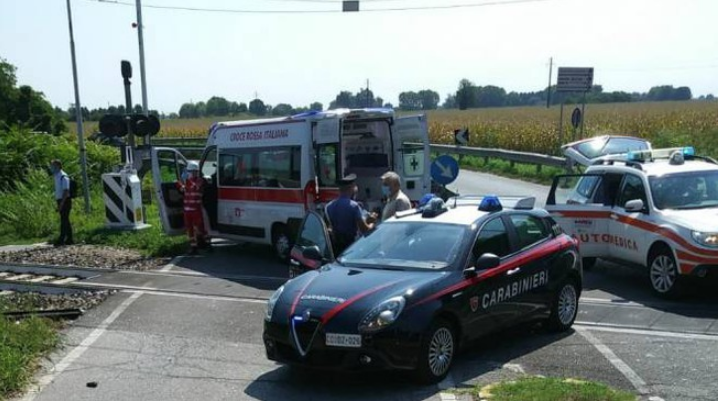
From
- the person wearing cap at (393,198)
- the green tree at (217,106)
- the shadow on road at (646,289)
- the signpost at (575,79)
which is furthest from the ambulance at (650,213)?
the green tree at (217,106)

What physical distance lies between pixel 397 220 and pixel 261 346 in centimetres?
195

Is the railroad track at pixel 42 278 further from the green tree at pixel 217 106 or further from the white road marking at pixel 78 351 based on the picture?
the green tree at pixel 217 106

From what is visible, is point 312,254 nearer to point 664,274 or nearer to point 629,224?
point 664,274

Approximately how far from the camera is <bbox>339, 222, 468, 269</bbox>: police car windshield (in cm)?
705

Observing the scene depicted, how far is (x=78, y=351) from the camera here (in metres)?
7.90

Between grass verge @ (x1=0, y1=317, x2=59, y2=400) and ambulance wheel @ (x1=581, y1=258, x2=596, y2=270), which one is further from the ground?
grass verge @ (x1=0, y1=317, x2=59, y2=400)

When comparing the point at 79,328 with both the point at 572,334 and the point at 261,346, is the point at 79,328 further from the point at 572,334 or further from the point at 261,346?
the point at 572,334

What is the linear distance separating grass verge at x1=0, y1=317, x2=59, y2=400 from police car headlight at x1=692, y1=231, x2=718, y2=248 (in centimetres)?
738

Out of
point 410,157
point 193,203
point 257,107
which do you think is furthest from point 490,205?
point 257,107

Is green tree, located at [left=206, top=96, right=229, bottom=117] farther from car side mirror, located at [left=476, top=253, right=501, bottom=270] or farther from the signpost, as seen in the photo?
car side mirror, located at [left=476, top=253, right=501, bottom=270]

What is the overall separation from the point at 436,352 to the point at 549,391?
1012mm

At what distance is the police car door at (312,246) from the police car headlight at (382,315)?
6.09ft

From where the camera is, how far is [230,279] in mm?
11883

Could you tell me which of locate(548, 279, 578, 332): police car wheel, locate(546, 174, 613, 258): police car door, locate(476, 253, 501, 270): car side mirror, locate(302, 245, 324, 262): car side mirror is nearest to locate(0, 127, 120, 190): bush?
locate(546, 174, 613, 258): police car door
